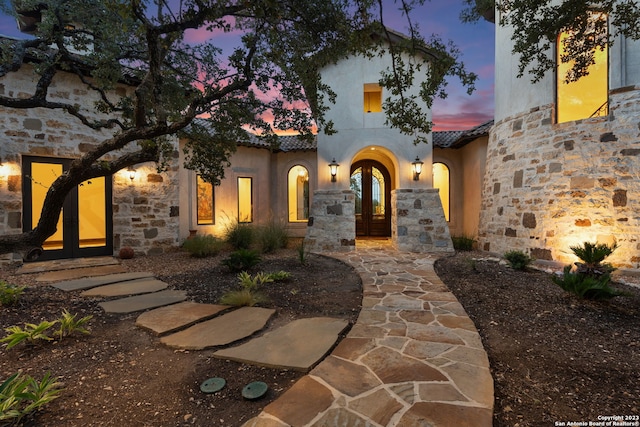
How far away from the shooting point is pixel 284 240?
A: 8.59 metres

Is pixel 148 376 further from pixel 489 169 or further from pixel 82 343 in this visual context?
pixel 489 169

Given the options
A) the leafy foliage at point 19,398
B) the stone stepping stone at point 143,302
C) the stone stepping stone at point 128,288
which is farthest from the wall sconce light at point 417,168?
the leafy foliage at point 19,398

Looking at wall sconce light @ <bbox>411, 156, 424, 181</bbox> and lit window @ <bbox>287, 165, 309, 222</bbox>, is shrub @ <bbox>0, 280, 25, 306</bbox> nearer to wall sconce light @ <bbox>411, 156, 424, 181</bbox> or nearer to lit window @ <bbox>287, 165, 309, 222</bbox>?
wall sconce light @ <bbox>411, 156, 424, 181</bbox>

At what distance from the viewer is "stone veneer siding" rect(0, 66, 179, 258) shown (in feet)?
20.1

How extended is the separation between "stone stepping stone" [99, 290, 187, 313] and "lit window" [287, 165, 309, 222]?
24.5ft

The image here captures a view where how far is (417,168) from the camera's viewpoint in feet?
26.6

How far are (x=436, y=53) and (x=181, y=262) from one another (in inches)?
256

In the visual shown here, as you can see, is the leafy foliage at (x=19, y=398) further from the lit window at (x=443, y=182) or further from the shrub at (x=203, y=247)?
the lit window at (x=443, y=182)

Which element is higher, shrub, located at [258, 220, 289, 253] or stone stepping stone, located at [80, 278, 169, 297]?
shrub, located at [258, 220, 289, 253]

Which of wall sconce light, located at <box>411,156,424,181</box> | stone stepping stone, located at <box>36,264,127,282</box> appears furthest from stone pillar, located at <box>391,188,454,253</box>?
stone stepping stone, located at <box>36,264,127,282</box>

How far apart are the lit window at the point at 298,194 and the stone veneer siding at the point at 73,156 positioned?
4.46 m

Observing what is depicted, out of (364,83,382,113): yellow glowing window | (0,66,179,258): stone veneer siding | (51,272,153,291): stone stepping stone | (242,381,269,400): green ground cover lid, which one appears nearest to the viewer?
(242,381,269,400): green ground cover lid

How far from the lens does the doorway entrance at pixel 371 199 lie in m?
10.8

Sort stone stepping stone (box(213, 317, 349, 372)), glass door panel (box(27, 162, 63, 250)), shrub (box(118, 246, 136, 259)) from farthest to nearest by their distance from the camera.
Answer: shrub (box(118, 246, 136, 259))
glass door panel (box(27, 162, 63, 250))
stone stepping stone (box(213, 317, 349, 372))
